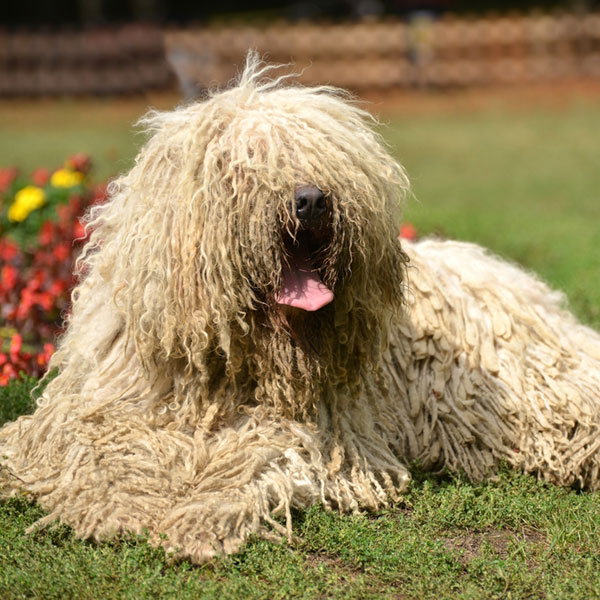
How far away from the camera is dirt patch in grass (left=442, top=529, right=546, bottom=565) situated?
13.1 ft

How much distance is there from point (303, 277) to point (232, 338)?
33 centimetres

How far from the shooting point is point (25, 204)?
7.79 metres

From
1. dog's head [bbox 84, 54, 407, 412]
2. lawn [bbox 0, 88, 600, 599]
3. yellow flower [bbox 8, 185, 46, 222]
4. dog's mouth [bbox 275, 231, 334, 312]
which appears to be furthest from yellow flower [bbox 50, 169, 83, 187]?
dog's mouth [bbox 275, 231, 334, 312]

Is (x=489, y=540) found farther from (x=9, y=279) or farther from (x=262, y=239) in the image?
(x=9, y=279)

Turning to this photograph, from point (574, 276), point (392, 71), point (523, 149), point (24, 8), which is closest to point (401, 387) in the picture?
point (574, 276)

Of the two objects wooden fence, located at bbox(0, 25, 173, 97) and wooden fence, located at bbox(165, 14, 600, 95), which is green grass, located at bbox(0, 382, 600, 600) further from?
wooden fence, located at bbox(0, 25, 173, 97)

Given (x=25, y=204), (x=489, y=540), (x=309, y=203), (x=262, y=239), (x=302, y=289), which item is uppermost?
(x=309, y=203)

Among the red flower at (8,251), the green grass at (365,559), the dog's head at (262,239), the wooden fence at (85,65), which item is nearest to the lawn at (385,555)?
the green grass at (365,559)

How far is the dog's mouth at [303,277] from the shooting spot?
378 centimetres

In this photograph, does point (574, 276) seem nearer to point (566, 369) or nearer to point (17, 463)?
point (566, 369)

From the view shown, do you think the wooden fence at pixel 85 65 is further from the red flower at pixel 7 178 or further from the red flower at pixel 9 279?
the red flower at pixel 9 279

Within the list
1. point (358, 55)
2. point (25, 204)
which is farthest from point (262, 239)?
point (358, 55)

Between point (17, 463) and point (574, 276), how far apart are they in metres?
4.92

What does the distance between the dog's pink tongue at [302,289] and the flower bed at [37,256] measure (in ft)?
5.50
